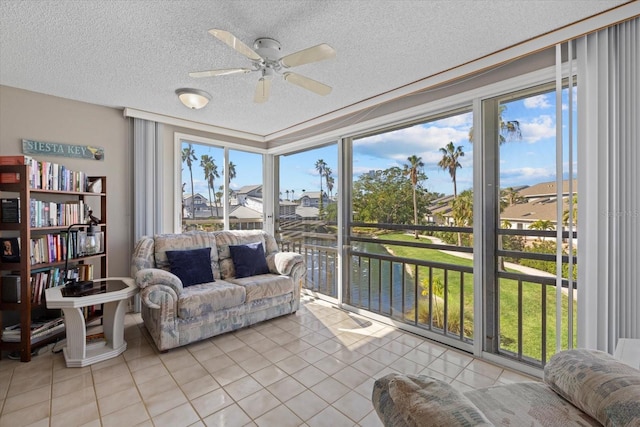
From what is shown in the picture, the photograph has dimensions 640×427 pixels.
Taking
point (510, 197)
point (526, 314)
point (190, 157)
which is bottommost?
point (526, 314)

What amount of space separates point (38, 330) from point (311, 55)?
3.21m

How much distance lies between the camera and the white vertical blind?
1.74m

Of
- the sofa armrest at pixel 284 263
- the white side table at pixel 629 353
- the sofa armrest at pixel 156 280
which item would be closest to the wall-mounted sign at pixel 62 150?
the sofa armrest at pixel 156 280

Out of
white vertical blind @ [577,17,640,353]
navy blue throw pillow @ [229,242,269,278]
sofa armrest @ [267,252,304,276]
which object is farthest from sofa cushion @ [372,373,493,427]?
navy blue throw pillow @ [229,242,269,278]

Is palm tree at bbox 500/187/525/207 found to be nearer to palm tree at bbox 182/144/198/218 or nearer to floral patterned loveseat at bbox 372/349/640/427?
floral patterned loveseat at bbox 372/349/640/427

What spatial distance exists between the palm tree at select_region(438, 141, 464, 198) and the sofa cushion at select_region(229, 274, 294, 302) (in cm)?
200

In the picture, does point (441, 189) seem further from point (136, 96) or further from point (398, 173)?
point (136, 96)

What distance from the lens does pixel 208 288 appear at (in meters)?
2.86

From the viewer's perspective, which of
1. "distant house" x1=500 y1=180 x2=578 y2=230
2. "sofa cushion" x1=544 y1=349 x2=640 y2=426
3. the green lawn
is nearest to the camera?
"sofa cushion" x1=544 y1=349 x2=640 y2=426

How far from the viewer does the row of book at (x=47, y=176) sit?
7.88 feet

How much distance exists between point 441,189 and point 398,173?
0.50m

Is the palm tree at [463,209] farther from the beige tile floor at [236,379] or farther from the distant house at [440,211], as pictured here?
the beige tile floor at [236,379]

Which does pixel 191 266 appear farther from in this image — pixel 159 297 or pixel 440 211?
pixel 440 211

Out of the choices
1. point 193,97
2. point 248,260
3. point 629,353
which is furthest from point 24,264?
point 629,353
